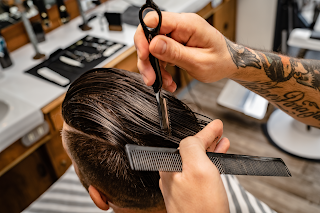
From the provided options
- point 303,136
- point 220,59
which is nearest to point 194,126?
point 220,59

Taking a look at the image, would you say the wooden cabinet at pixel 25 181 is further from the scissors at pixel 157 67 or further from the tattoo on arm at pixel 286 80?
the tattoo on arm at pixel 286 80

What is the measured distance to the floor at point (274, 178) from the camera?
2021 millimetres

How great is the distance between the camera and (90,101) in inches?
30.9

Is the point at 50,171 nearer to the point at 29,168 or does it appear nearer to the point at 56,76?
the point at 29,168

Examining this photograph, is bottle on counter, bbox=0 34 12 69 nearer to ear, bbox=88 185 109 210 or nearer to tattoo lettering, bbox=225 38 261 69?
ear, bbox=88 185 109 210

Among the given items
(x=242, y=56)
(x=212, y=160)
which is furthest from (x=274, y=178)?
(x=212, y=160)

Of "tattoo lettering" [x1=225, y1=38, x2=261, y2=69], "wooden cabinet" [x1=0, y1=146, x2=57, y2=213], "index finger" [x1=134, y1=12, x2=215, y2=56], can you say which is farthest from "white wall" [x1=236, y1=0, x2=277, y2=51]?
"index finger" [x1=134, y1=12, x2=215, y2=56]

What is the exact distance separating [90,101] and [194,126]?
0.33m

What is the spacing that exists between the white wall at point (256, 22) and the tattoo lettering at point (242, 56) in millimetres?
2554

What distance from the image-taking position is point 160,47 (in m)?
0.62

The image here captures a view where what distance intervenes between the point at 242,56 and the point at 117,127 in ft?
1.58

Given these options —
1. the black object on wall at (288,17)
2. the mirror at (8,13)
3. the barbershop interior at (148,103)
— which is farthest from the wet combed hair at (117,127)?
the black object on wall at (288,17)

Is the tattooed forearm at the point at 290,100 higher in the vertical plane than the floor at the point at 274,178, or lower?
higher

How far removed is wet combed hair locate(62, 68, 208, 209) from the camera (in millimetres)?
754
